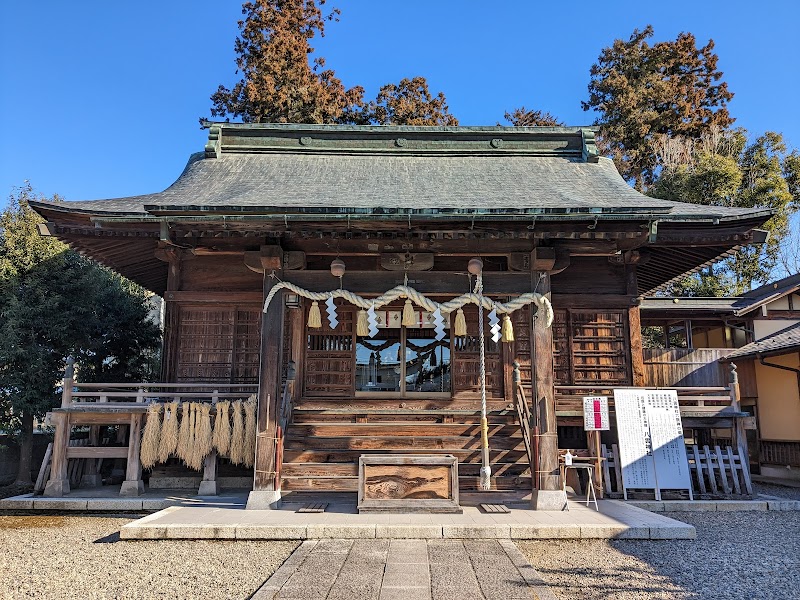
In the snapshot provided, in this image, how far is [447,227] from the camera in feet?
27.0

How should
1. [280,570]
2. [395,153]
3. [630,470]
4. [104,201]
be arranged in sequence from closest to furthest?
[280,570] < [630,470] < [104,201] < [395,153]

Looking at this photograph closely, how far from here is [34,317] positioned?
12.4 meters

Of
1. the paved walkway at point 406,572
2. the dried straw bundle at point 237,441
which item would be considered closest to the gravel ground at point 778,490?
the paved walkway at point 406,572

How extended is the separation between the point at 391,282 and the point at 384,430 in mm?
2638

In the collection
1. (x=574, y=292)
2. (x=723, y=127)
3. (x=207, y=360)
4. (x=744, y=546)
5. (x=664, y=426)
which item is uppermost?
(x=723, y=127)

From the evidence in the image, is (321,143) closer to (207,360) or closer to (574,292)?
(207,360)

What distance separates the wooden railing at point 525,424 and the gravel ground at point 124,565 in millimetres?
3590

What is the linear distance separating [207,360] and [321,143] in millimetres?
5329

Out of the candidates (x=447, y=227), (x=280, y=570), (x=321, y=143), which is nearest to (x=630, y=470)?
(x=447, y=227)

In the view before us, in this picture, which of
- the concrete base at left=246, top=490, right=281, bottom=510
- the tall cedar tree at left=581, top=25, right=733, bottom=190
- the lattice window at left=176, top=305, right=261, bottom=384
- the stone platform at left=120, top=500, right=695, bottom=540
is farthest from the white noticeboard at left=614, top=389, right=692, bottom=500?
the tall cedar tree at left=581, top=25, right=733, bottom=190

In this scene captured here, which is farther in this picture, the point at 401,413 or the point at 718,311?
the point at 718,311

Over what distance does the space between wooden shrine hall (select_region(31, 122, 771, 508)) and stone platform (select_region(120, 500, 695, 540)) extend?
705 millimetres

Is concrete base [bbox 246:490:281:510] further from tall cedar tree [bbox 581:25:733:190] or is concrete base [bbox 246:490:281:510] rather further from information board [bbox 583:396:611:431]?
tall cedar tree [bbox 581:25:733:190]

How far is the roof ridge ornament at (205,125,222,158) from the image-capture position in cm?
1243
